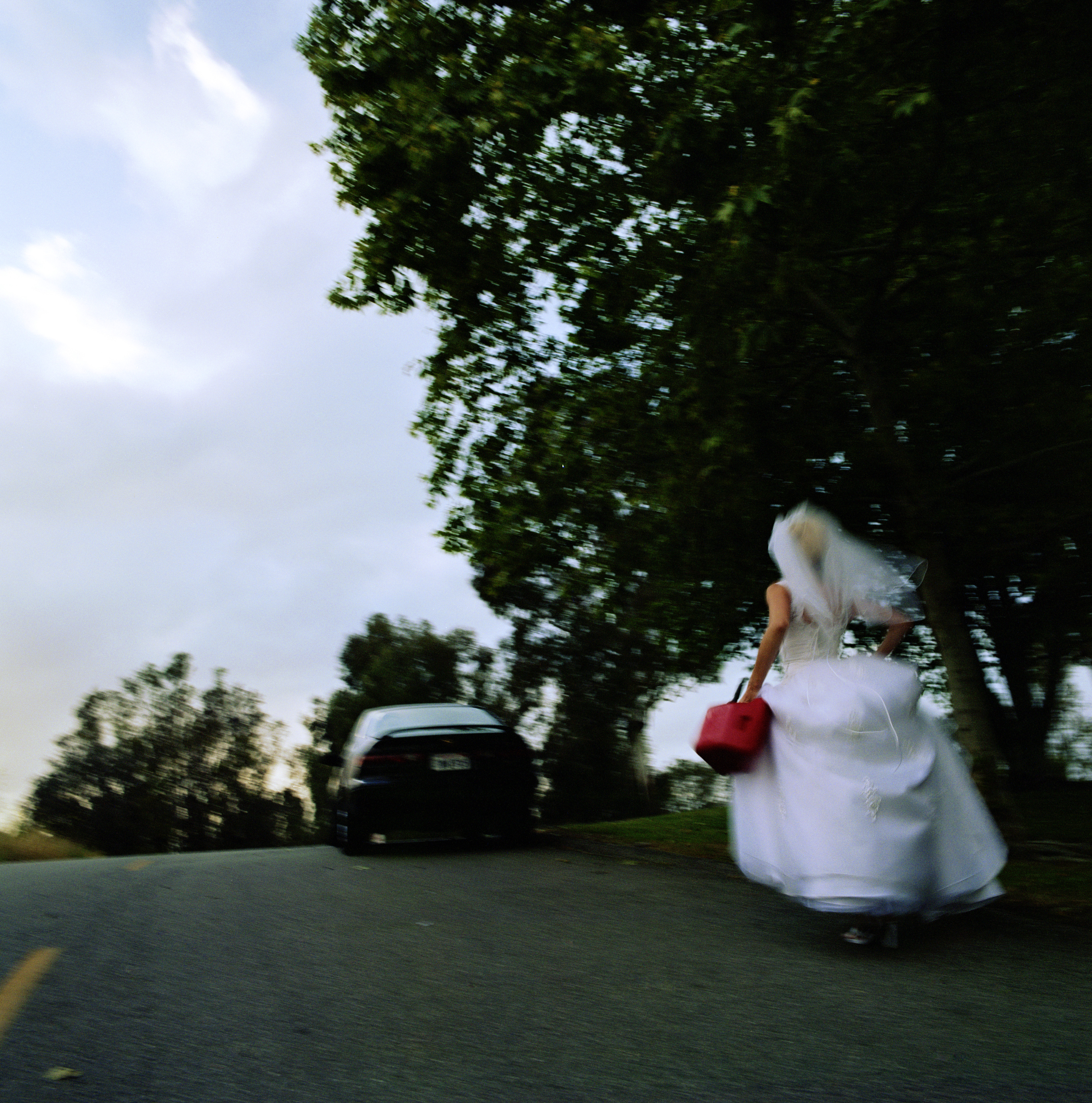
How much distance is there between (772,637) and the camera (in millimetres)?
5965

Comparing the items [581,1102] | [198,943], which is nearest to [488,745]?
[198,943]

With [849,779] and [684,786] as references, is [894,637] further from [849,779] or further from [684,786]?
[684,786]

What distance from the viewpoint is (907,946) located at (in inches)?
223

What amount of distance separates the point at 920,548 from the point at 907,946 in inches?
208

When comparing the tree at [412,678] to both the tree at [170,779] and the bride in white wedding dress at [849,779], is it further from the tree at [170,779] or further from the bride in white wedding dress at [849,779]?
the bride in white wedding dress at [849,779]

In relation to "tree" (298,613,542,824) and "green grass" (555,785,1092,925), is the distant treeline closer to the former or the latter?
"tree" (298,613,542,824)

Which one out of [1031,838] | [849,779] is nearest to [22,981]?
[849,779]

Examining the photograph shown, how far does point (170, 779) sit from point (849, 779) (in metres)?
57.2

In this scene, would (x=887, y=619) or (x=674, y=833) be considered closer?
(x=887, y=619)

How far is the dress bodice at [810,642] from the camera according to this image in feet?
19.5

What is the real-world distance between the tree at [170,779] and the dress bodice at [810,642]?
177ft

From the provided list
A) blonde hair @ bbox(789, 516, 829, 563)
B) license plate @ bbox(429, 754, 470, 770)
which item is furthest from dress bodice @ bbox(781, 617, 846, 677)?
license plate @ bbox(429, 754, 470, 770)

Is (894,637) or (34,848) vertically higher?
(34,848)

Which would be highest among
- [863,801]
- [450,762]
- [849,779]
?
[450,762]
